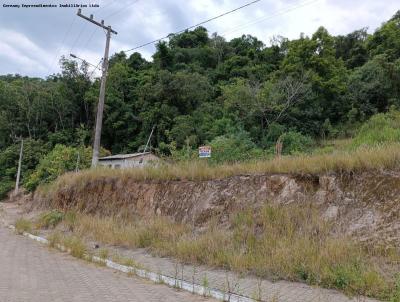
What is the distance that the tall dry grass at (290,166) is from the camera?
363 inches

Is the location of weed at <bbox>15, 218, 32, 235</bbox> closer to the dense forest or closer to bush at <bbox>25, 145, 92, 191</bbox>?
the dense forest

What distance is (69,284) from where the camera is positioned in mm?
7992

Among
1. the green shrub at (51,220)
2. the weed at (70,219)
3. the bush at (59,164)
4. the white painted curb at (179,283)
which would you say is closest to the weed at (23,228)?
the green shrub at (51,220)

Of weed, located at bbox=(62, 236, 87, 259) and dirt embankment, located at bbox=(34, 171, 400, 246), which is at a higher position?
dirt embankment, located at bbox=(34, 171, 400, 246)

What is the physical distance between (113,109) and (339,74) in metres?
29.6

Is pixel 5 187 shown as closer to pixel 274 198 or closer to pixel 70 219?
pixel 70 219

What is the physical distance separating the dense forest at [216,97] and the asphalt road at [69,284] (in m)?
16.1

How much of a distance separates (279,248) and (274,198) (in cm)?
214

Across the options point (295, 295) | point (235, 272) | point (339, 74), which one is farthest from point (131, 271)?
point (339, 74)

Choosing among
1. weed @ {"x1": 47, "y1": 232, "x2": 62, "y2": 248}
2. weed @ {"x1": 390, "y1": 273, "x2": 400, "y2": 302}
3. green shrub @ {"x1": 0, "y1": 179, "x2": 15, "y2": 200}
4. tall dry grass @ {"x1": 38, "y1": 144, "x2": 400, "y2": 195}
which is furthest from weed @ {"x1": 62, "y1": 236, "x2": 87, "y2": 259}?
green shrub @ {"x1": 0, "y1": 179, "x2": 15, "y2": 200}

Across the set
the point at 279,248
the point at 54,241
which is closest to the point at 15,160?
the point at 54,241

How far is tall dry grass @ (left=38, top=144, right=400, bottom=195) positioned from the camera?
30.3 feet

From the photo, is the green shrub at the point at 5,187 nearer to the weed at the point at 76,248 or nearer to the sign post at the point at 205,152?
the weed at the point at 76,248

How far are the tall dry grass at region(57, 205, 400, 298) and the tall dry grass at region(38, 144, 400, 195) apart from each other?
1274 mm
